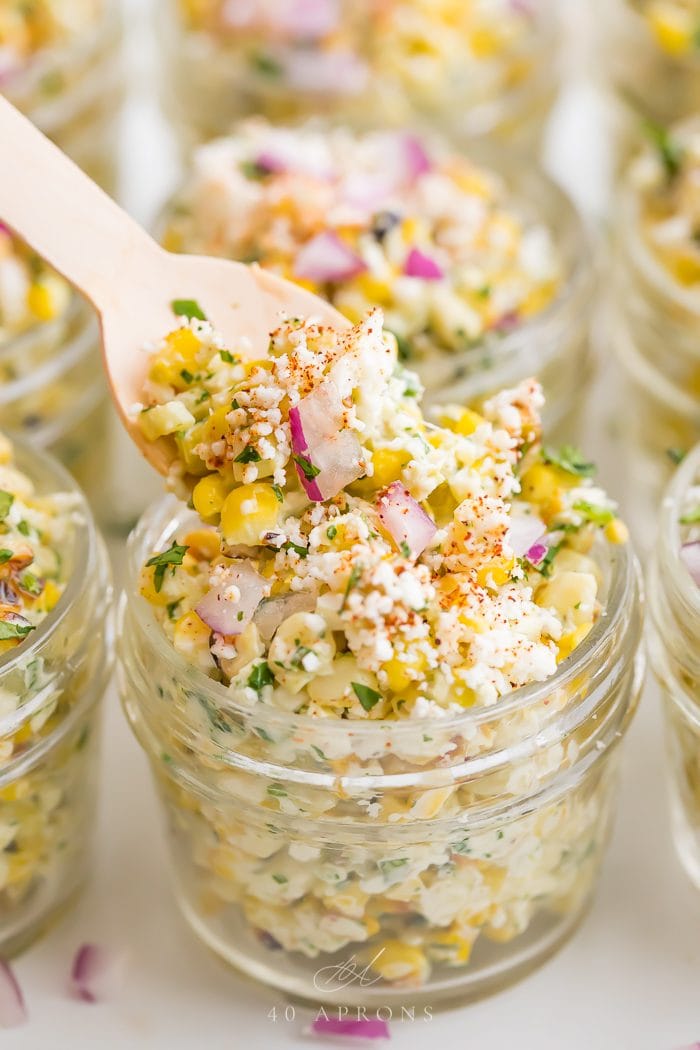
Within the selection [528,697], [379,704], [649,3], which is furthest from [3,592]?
[649,3]

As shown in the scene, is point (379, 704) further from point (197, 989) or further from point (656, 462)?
point (656, 462)

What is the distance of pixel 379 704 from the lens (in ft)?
4.53

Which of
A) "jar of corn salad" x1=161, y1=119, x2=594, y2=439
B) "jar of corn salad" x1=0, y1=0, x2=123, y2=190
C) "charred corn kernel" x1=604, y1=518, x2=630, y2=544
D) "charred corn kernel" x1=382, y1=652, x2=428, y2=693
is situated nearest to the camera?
"charred corn kernel" x1=382, y1=652, x2=428, y2=693

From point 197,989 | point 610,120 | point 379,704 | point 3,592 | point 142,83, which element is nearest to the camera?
point 379,704

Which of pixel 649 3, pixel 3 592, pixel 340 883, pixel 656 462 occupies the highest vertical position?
pixel 3 592

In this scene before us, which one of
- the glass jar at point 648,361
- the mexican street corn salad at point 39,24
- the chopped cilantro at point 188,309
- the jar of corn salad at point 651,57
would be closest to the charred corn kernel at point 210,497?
the chopped cilantro at point 188,309

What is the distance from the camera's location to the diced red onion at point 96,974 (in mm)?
1649

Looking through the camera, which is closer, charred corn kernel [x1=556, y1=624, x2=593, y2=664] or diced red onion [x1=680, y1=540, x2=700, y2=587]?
charred corn kernel [x1=556, y1=624, x2=593, y2=664]

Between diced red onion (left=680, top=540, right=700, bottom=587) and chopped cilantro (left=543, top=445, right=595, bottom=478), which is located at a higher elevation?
chopped cilantro (left=543, top=445, right=595, bottom=478)

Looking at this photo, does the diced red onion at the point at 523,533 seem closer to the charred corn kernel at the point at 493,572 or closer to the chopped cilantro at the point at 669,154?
the charred corn kernel at the point at 493,572

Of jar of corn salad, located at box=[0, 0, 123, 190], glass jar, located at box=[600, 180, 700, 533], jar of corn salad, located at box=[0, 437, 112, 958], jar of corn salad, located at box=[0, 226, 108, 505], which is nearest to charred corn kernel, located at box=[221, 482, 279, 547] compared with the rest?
jar of corn salad, located at box=[0, 437, 112, 958]

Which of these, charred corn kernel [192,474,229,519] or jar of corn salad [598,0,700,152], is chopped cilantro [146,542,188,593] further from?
jar of corn salad [598,0,700,152]

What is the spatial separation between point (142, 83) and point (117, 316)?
63.0 inches

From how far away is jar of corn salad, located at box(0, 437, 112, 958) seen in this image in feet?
4.99
